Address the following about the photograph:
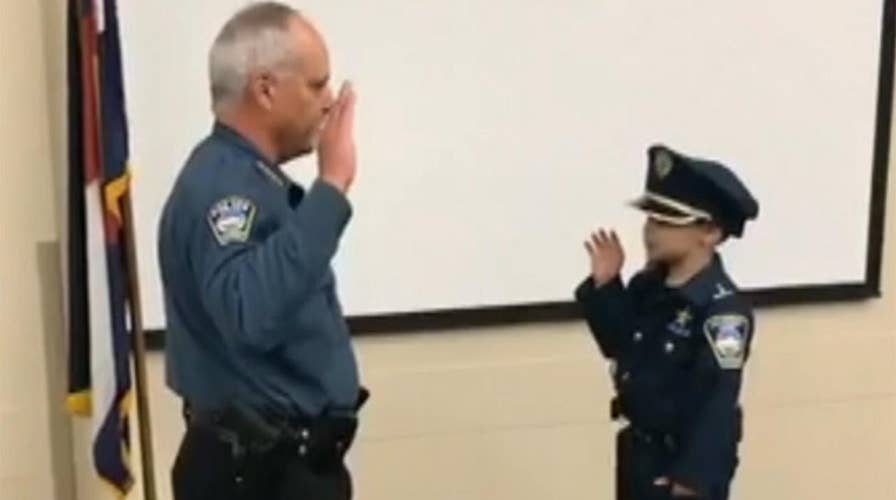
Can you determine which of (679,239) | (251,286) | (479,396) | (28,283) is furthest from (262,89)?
(479,396)

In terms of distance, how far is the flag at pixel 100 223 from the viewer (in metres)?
2.87

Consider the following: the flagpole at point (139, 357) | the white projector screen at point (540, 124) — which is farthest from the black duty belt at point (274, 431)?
the white projector screen at point (540, 124)

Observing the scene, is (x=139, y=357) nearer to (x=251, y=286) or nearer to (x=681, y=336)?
(x=251, y=286)

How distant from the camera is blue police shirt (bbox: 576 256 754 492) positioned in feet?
8.84

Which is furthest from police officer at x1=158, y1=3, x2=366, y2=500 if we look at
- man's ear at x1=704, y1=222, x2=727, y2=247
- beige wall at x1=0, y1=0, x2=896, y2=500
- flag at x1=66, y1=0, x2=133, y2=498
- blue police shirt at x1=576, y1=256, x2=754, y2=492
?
beige wall at x1=0, y1=0, x2=896, y2=500

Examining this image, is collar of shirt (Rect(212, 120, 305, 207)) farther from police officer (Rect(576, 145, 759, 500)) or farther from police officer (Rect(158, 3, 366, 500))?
police officer (Rect(576, 145, 759, 500))

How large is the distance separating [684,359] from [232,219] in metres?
0.91

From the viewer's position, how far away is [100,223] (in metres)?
2.89

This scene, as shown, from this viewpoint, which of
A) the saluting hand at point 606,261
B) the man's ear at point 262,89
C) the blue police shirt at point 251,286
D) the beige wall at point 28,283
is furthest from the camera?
the beige wall at point 28,283

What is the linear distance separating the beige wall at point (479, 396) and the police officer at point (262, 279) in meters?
0.80

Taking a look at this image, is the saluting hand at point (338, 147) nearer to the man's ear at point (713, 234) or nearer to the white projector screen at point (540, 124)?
the man's ear at point (713, 234)

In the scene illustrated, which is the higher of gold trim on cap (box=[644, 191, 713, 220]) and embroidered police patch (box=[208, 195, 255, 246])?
embroidered police patch (box=[208, 195, 255, 246])

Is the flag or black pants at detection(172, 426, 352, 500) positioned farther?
the flag

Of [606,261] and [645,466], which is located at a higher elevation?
[606,261]
